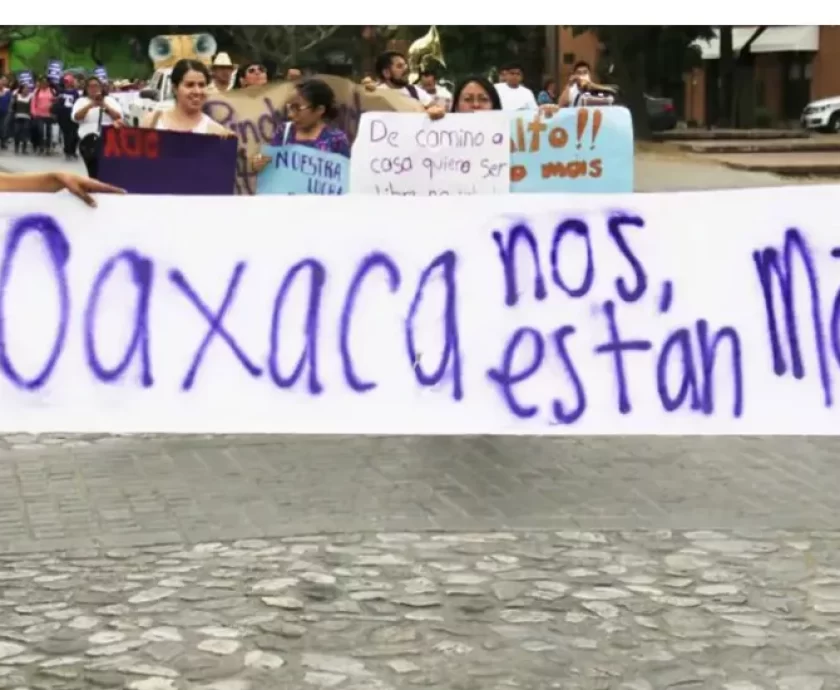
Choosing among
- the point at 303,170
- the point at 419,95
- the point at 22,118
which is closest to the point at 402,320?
the point at 303,170

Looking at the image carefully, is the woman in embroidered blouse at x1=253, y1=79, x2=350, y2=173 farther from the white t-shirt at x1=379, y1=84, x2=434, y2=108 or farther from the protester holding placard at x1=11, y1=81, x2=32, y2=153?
the protester holding placard at x1=11, y1=81, x2=32, y2=153

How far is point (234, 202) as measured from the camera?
9.52 feet

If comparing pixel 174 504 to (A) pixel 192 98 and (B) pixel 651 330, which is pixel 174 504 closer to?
(A) pixel 192 98

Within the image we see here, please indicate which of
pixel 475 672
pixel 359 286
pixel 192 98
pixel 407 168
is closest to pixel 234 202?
pixel 359 286

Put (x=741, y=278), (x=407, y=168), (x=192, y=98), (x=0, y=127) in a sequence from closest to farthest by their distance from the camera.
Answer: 1. (x=741, y=278)
2. (x=407, y=168)
3. (x=192, y=98)
4. (x=0, y=127)

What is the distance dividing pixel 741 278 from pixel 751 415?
27 cm

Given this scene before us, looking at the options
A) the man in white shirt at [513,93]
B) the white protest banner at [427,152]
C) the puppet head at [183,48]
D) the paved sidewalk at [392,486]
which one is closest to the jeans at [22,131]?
the puppet head at [183,48]

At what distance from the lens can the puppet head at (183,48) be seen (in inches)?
463

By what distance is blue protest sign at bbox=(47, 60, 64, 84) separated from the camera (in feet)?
70.8

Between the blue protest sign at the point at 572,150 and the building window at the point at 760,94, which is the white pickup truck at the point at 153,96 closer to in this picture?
the blue protest sign at the point at 572,150

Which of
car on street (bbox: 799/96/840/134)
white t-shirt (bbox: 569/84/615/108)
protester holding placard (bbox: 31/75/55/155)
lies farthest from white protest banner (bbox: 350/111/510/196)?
car on street (bbox: 799/96/840/134)

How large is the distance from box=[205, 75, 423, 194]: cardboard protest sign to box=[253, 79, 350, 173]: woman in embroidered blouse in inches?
16.0

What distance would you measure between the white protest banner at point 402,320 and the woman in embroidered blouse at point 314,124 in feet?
12.2

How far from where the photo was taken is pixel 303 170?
6.57m
